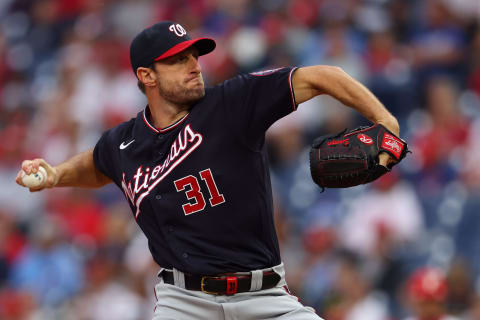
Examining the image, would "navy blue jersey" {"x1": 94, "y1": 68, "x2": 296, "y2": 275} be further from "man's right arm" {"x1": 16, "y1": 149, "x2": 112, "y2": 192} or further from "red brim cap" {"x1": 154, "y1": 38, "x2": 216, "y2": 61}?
"man's right arm" {"x1": 16, "y1": 149, "x2": 112, "y2": 192}

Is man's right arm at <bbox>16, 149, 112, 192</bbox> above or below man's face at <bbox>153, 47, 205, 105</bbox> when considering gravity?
below

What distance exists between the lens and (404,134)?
7.33 metres

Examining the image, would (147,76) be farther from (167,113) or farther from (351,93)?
(351,93)

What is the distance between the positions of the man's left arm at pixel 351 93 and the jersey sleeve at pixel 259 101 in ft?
0.38

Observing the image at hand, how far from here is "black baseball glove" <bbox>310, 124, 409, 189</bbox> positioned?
3416 mm

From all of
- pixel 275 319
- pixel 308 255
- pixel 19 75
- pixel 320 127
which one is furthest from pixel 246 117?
pixel 19 75

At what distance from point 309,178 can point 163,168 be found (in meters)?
3.70

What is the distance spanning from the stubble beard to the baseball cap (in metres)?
0.14

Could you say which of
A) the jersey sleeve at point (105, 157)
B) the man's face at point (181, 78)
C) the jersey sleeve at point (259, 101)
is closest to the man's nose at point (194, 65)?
the man's face at point (181, 78)

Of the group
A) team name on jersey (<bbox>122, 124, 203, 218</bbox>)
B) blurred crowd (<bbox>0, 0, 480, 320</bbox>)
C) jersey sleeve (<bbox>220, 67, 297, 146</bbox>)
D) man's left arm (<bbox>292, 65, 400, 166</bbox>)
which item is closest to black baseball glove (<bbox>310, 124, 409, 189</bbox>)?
man's left arm (<bbox>292, 65, 400, 166</bbox>)

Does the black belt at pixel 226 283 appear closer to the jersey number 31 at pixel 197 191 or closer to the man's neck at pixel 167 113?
the jersey number 31 at pixel 197 191

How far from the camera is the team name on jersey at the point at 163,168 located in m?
3.91

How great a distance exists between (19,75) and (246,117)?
8716 millimetres

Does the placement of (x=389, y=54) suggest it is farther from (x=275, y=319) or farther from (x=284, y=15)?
(x=275, y=319)
